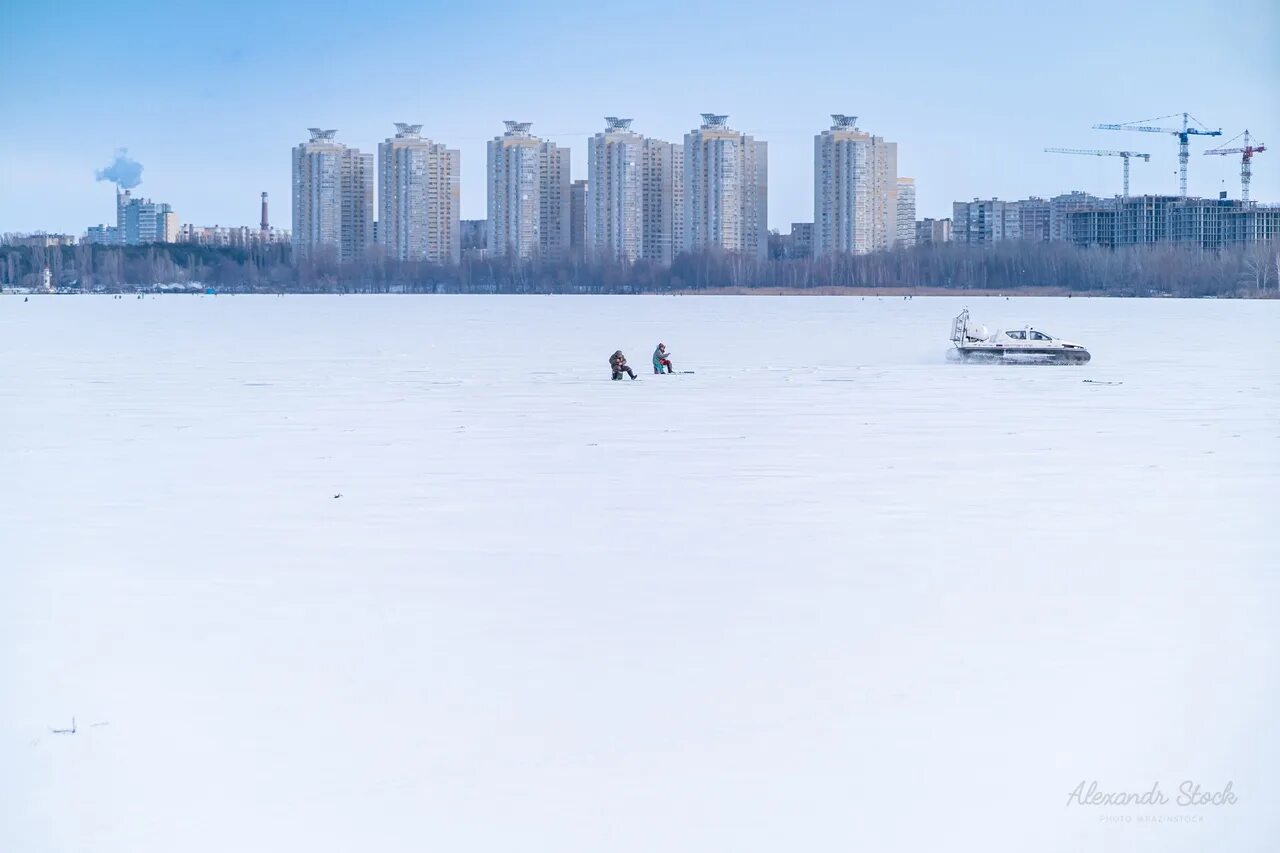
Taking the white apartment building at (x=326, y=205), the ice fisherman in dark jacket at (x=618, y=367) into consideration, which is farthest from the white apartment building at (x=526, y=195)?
the ice fisherman in dark jacket at (x=618, y=367)

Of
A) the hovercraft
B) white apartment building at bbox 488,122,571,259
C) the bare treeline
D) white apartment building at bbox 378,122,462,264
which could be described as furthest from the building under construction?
the hovercraft

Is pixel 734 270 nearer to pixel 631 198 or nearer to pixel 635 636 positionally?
pixel 631 198

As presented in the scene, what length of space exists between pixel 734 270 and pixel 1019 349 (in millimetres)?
130726

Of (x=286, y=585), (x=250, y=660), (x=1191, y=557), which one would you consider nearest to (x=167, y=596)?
(x=286, y=585)

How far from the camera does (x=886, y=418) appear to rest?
20578 millimetres

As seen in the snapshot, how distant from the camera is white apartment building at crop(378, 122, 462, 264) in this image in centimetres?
18662

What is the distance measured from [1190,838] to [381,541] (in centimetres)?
659

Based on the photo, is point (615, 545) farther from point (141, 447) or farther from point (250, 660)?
point (141, 447)

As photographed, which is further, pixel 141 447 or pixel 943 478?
pixel 141 447

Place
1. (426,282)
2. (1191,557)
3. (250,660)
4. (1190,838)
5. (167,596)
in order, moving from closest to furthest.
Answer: (1190,838) → (250,660) → (167,596) → (1191,557) → (426,282)

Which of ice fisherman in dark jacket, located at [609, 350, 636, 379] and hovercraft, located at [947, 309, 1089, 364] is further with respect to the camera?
hovercraft, located at [947, 309, 1089, 364]

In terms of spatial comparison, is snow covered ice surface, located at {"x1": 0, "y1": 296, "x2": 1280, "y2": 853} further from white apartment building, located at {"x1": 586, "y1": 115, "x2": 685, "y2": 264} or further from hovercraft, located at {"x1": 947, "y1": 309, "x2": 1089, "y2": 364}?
white apartment building, located at {"x1": 586, "y1": 115, "x2": 685, "y2": 264}

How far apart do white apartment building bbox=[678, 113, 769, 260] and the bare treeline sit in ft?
40.9

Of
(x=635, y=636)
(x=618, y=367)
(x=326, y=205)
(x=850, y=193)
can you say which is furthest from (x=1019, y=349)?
(x=326, y=205)
